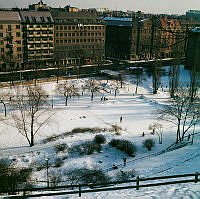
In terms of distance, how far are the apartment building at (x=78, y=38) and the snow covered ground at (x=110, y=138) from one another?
2007 centimetres

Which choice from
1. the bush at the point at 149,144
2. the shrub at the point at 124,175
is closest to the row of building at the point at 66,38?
the bush at the point at 149,144

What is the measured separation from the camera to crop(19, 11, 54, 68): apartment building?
58.0m

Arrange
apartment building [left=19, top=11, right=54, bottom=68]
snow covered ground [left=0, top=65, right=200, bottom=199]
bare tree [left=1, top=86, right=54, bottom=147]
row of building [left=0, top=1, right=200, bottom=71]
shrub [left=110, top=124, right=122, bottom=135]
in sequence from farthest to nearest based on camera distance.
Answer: apartment building [left=19, top=11, right=54, bottom=68], row of building [left=0, top=1, right=200, bottom=71], shrub [left=110, top=124, right=122, bottom=135], bare tree [left=1, top=86, right=54, bottom=147], snow covered ground [left=0, top=65, right=200, bottom=199]

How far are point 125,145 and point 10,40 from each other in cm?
3993

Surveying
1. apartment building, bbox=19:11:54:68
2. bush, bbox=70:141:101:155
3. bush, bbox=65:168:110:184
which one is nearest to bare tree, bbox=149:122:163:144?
bush, bbox=70:141:101:155

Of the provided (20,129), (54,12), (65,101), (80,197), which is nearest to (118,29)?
(54,12)

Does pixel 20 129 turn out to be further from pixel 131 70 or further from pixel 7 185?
pixel 131 70

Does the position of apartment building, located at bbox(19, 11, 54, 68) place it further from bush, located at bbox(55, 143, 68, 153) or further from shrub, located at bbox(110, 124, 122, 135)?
bush, located at bbox(55, 143, 68, 153)

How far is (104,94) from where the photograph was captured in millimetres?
43438

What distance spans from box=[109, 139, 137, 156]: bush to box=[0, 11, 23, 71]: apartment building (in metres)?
35.6

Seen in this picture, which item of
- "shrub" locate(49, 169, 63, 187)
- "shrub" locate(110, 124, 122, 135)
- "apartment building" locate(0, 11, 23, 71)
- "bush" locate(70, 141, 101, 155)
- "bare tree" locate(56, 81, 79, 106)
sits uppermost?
"apartment building" locate(0, 11, 23, 71)

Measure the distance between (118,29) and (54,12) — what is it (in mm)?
19766

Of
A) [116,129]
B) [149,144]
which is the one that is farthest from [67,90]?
[149,144]

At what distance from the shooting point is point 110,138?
28.2 meters
